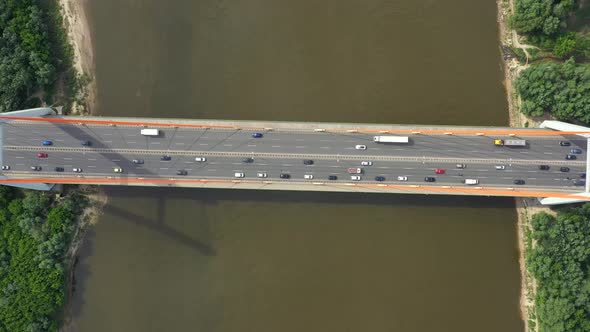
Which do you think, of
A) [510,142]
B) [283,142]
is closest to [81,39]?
[283,142]

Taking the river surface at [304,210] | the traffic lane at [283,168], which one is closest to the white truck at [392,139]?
the traffic lane at [283,168]

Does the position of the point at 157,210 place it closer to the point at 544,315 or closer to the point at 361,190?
the point at 361,190

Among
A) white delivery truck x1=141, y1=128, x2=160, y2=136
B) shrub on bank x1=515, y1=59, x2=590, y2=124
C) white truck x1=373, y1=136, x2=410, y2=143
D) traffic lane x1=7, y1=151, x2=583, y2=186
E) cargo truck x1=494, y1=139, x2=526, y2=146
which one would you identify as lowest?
traffic lane x1=7, y1=151, x2=583, y2=186

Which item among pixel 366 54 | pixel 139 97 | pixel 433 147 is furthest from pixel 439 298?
pixel 139 97

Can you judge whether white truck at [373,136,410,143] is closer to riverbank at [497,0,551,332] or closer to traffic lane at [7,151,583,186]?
traffic lane at [7,151,583,186]

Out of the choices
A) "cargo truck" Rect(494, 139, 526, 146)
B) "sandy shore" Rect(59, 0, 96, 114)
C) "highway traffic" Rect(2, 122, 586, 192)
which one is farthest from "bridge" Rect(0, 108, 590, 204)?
"sandy shore" Rect(59, 0, 96, 114)

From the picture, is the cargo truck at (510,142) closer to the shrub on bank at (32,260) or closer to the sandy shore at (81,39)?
the sandy shore at (81,39)
